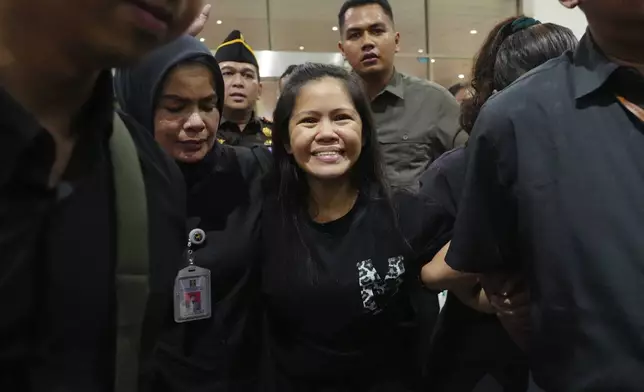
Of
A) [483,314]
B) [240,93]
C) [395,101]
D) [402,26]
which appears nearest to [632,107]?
[483,314]

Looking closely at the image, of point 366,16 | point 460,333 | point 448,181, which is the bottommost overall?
point 460,333

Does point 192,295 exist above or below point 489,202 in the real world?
below

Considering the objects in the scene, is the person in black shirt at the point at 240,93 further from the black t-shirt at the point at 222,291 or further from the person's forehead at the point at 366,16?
the black t-shirt at the point at 222,291

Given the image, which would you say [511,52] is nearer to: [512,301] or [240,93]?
[512,301]

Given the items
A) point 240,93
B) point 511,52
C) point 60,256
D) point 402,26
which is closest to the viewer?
point 60,256

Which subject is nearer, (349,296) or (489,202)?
(489,202)

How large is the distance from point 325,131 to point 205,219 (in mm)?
354

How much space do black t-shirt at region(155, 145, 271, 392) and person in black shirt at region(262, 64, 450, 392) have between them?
5 centimetres

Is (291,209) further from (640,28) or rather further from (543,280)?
(640,28)

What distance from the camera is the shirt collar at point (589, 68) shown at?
97cm

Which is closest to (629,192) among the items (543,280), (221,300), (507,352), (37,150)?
(543,280)

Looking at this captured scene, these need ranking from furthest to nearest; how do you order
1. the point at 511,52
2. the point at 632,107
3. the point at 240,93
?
the point at 240,93
the point at 511,52
the point at 632,107

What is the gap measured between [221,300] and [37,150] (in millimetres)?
875

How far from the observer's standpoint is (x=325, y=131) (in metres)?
1.59
